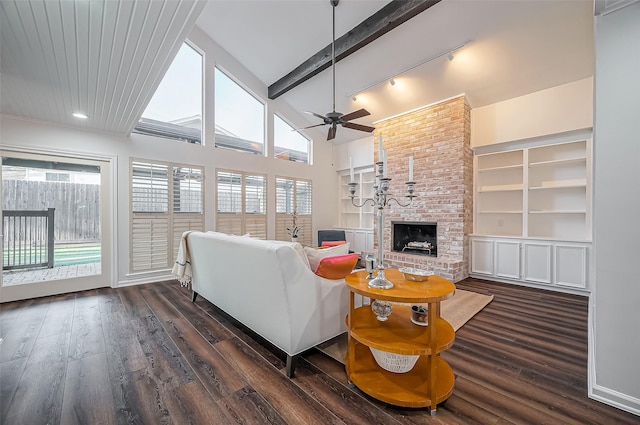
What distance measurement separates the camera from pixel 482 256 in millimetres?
4648

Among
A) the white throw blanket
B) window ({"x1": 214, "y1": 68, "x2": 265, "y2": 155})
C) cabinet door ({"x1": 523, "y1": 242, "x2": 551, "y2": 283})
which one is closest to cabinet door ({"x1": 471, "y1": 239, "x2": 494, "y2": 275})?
cabinet door ({"x1": 523, "y1": 242, "x2": 551, "y2": 283})

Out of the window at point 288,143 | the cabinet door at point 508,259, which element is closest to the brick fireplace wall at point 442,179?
the cabinet door at point 508,259

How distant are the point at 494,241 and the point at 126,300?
19.6 ft

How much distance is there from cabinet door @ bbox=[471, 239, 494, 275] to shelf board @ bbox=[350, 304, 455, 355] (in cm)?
340

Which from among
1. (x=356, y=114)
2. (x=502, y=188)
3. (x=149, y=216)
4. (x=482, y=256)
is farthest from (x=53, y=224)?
(x=502, y=188)

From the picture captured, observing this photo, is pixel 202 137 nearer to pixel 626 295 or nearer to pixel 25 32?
pixel 25 32

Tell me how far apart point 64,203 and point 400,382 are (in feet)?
17.0

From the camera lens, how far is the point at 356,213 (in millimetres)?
7352

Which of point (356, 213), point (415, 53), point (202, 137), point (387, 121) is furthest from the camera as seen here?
point (356, 213)

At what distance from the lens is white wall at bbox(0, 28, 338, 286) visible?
3670 millimetres

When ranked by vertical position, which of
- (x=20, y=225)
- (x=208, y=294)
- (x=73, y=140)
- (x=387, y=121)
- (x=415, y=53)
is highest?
(x=415, y=53)

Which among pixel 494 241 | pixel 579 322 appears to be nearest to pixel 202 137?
pixel 494 241

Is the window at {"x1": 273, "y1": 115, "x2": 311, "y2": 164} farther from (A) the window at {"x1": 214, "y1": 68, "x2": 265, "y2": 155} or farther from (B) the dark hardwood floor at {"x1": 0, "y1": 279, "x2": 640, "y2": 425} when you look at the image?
(B) the dark hardwood floor at {"x1": 0, "y1": 279, "x2": 640, "y2": 425}

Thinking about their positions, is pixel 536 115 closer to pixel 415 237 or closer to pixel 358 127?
pixel 415 237
